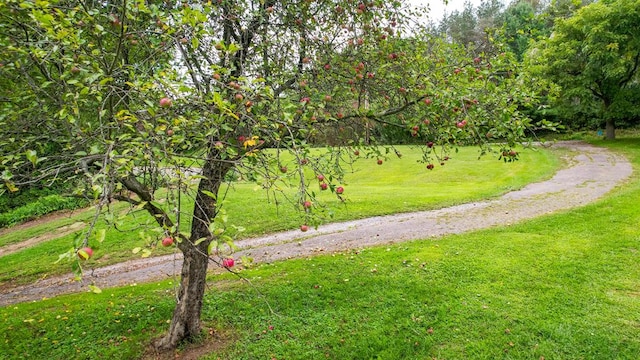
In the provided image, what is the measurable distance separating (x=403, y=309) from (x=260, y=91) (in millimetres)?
4009

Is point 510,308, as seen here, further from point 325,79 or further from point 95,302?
point 95,302

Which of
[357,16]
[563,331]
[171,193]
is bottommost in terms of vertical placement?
[563,331]

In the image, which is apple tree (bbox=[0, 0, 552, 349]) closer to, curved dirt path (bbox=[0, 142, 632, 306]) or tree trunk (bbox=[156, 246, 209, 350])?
tree trunk (bbox=[156, 246, 209, 350])

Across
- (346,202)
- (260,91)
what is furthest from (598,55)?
(260,91)

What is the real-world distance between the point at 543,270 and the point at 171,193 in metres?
6.07

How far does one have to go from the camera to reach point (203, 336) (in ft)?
16.8

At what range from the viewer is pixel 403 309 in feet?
17.6

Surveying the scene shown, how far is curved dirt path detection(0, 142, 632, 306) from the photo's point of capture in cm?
813

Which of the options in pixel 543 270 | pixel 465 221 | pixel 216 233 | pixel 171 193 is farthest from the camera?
pixel 465 221

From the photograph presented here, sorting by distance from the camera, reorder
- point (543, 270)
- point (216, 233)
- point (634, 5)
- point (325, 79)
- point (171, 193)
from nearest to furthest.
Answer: point (216, 233) < point (171, 193) < point (325, 79) < point (543, 270) < point (634, 5)

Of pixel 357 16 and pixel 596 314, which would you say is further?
pixel 596 314

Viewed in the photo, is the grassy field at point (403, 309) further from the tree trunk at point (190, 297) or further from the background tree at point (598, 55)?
the background tree at point (598, 55)

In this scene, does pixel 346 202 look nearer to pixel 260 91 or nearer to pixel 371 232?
pixel 371 232

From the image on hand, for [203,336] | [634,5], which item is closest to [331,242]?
[203,336]
